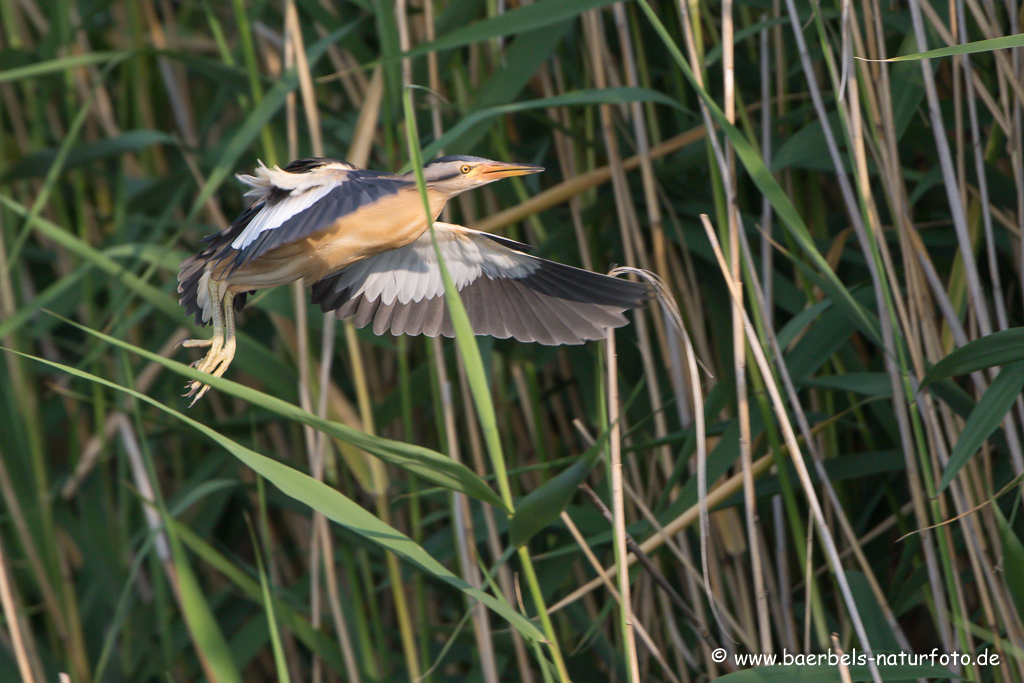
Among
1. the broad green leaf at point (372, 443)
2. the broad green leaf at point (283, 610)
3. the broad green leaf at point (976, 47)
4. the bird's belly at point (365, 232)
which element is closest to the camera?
the broad green leaf at point (372, 443)

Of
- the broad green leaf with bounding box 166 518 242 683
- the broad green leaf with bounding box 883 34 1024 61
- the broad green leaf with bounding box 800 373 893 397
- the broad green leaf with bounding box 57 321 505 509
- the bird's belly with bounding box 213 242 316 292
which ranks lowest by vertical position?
the broad green leaf with bounding box 166 518 242 683

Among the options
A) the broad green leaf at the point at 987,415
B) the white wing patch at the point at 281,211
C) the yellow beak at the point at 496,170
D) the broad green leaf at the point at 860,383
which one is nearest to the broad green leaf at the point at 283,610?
the white wing patch at the point at 281,211

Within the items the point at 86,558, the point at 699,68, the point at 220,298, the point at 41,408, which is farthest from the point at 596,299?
the point at 41,408

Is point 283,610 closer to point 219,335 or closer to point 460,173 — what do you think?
point 219,335

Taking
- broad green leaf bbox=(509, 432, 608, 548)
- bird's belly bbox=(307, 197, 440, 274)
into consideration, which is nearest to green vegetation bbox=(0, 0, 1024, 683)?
broad green leaf bbox=(509, 432, 608, 548)

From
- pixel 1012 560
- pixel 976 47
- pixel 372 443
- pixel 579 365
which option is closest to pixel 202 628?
pixel 372 443

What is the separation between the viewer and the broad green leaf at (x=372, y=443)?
2.07 ft

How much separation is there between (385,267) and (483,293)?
0.18 metres

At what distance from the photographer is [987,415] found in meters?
0.90

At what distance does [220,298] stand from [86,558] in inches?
30.2

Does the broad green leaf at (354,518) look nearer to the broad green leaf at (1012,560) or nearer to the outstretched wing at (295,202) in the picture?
the outstretched wing at (295,202)

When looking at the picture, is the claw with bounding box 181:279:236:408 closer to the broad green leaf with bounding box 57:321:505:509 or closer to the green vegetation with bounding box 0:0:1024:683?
the green vegetation with bounding box 0:0:1024:683

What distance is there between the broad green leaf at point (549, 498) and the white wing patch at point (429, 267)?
20.2 inches

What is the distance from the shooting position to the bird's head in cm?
119
